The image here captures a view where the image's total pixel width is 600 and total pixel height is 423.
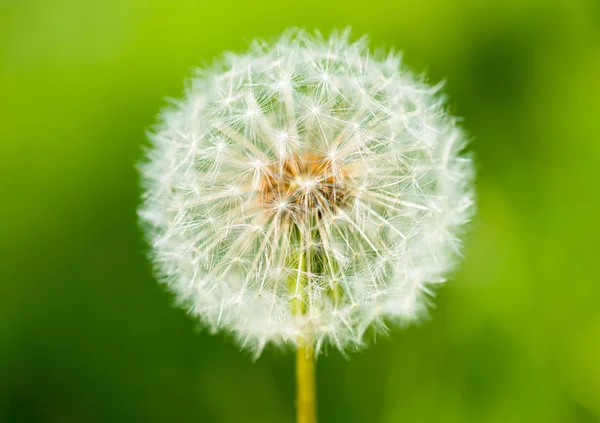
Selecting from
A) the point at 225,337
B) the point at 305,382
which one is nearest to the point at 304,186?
the point at 305,382

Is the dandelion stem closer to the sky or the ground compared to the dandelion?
closer to the ground

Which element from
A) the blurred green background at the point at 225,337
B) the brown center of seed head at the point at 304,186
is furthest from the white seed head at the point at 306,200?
the blurred green background at the point at 225,337

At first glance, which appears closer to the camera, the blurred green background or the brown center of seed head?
the brown center of seed head

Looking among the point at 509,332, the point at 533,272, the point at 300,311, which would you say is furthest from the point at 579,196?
the point at 300,311

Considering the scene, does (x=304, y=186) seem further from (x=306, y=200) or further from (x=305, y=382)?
(x=305, y=382)

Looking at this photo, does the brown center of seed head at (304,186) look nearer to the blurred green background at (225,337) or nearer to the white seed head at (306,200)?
the white seed head at (306,200)

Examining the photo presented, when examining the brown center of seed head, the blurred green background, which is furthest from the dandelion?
the blurred green background

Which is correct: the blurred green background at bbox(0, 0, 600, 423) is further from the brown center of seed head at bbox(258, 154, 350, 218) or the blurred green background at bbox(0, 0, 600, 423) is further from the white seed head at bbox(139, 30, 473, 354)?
the brown center of seed head at bbox(258, 154, 350, 218)
